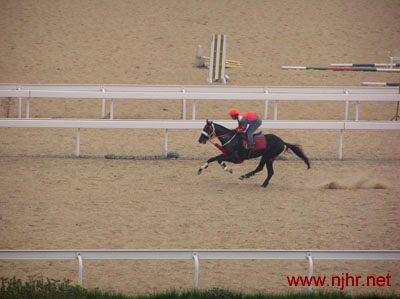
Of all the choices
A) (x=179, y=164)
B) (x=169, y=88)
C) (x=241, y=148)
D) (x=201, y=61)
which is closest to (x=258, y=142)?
(x=241, y=148)

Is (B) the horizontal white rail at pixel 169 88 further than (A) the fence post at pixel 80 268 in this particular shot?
Yes

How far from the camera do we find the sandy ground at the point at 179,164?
7984 millimetres

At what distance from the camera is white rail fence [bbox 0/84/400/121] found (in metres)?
14.4

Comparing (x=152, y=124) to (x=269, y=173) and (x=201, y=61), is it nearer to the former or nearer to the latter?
(x=269, y=173)

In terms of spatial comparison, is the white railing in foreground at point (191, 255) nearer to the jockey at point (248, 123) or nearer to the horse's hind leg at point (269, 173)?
the horse's hind leg at point (269, 173)

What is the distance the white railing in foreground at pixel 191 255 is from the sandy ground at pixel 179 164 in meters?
0.42

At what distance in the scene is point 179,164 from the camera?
40.8 ft

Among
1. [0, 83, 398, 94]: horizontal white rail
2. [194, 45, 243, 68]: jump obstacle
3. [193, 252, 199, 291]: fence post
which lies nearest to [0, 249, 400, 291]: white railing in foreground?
[193, 252, 199, 291]: fence post

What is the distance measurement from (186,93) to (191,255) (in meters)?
8.10

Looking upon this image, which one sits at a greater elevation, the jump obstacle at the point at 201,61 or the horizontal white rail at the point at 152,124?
the jump obstacle at the point at 201,61

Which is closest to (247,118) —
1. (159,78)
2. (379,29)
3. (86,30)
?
(159,78)

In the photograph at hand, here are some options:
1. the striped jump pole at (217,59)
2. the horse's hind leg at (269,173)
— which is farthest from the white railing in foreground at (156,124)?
the striped jump pole at (217,59)

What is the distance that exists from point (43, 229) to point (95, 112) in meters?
7.58

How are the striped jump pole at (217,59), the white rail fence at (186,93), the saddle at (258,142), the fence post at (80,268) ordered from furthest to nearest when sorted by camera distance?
the striped jump pole at (217,59), the white rail fence at (186,93), the saddle at (258,142), the fence post at (80,268)
